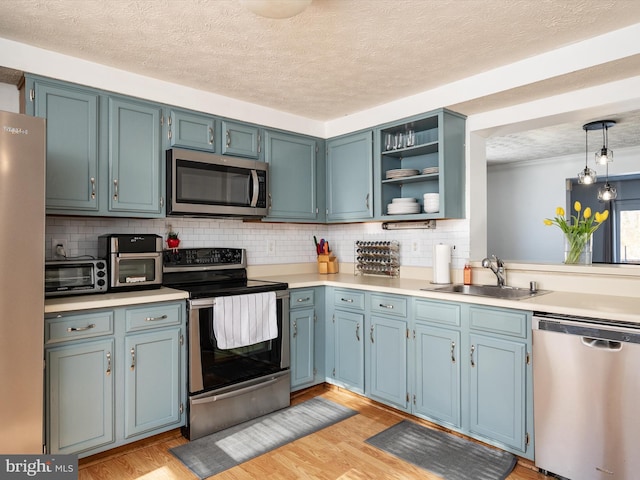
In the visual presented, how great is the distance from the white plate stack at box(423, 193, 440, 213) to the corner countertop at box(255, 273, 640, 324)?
1.87 ft

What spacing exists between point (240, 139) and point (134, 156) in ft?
2.74

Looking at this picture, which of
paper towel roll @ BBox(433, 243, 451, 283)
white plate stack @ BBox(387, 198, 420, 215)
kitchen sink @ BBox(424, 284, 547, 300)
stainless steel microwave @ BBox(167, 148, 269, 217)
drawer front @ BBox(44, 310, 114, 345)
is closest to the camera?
drawer front @ BBox(44, 310, 114, 345)

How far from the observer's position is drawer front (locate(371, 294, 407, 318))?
9.50 feet

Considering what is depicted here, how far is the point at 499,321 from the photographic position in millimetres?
2375

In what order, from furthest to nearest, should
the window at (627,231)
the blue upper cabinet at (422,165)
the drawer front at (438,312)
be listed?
the window at (627,231)
the blue upper cabinet at (422,165)
the drawer front at (438,312)

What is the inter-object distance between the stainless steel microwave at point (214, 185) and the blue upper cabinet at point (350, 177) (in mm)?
754

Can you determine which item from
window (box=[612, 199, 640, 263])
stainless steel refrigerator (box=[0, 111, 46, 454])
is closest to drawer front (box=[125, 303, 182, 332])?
stainless steel refrigerator (box=[0, 111, 46, 454])

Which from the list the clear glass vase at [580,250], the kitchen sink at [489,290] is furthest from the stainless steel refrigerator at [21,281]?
the clear glass vase at [580,250]

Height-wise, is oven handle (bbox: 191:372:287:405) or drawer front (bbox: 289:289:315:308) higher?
drawer front (bbox: 289:289:315:308)

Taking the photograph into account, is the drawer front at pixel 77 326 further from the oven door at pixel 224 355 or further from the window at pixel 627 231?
the window at pixel 627 231

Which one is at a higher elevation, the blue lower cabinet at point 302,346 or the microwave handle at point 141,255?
the microwave handle at point 141,255

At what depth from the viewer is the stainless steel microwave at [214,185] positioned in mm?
2859

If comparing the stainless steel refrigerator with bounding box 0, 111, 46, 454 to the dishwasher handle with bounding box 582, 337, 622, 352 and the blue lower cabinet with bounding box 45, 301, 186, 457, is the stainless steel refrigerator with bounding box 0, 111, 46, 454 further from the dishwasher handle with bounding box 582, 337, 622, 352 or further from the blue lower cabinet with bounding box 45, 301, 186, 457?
the dishwasher handle with bounding box 582, 337, 622, 352

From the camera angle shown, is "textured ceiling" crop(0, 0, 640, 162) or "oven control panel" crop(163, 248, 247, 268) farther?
"oven control panel" crop(163, 248, 247, 268)
